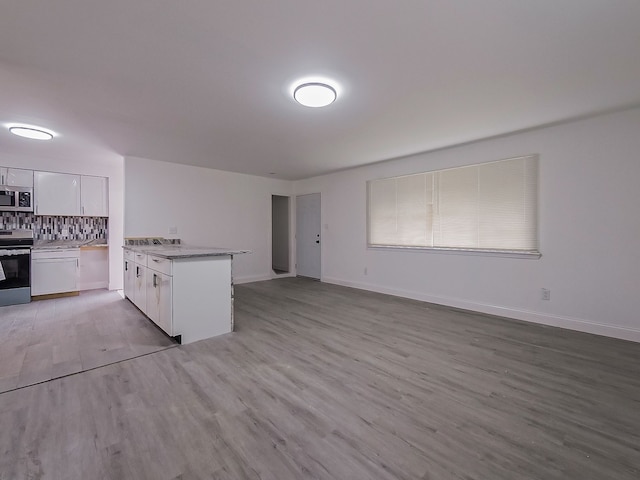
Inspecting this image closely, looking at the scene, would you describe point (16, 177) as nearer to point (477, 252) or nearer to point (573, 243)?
point (477, 252)

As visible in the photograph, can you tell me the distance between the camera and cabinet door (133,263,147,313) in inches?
144

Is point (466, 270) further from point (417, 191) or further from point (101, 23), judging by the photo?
point (101, 23)

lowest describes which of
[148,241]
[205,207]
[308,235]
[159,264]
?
[159,264]

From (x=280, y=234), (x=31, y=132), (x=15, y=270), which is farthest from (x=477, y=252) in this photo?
(x=15, y=270)

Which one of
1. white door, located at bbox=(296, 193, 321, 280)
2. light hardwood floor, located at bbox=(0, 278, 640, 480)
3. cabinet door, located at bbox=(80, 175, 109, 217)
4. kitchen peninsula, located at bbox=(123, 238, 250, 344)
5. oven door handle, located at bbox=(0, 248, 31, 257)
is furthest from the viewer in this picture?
white door, located at bbox=(296, 193, 321, 280)

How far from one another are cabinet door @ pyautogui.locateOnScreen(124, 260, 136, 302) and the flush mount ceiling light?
1909 mm

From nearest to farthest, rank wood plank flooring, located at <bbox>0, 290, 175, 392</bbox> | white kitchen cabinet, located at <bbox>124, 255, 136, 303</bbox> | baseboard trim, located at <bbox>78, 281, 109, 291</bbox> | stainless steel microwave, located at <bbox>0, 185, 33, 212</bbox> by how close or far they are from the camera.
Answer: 1. wood plank flooring, located at <bbox>0, 290, 175, 392</bbox>
2. white kitchen cabinet, located at <bbox>124, 255, 136, 303</bbox>
3. stainless steel microwave, located at <bbox>0, 185, 33, 212</bbox>
4. baseboard trim, located at <bbox>78, 281, 109, 291</bbox>

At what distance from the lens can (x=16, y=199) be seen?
15.5ft

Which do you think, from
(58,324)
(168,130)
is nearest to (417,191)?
(168,130)

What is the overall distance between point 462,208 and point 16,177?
7.19 m

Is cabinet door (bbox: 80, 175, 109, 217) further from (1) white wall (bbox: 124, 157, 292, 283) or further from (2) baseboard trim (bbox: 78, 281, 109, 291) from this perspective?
(2) baseboard trim (bbox: 78, 281, 109, 291)

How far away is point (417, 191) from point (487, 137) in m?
1.25

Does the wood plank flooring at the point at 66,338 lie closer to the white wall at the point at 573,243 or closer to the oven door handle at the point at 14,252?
the oven door handle at the point at 14,252

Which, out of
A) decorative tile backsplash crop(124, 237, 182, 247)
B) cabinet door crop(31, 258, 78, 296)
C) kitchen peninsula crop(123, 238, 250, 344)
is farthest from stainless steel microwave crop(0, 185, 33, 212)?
kitchen peninsula crop(123, 238, 250, 344)
